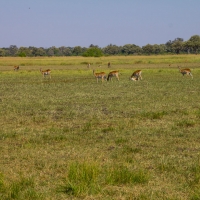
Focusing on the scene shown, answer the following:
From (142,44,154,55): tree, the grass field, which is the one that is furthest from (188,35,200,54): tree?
the grass field

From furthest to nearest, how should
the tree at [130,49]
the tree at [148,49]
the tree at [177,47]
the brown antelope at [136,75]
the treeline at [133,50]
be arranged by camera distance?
the tree at [130,49] → the tree at [148,49] → the tree at [177,47] → the treeline at [133,50] → the brown antelope at [136,75]

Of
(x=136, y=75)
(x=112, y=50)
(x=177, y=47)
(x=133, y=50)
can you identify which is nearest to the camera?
(x=136, y=75)

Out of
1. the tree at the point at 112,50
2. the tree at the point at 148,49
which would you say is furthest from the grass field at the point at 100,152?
the tree at the point at 112,50

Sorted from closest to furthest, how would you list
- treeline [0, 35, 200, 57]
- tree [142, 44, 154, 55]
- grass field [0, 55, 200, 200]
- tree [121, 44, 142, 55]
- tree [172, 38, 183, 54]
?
grass field [0, 55, 200, 200] < treeline [0, 35, 200, 57] < tree [172, 38, 183, 54] < tree [142, 44, 154, 55] < tree [121, 44, 142, 55]

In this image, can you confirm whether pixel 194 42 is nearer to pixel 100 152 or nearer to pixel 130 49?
pixel 130 49

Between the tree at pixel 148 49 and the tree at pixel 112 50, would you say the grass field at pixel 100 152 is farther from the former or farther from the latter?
the tree at pixel 112 50

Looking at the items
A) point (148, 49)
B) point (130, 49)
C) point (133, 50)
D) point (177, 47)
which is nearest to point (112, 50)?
point (130, 49)

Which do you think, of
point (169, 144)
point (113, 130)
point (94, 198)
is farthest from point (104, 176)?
point (113, 130)

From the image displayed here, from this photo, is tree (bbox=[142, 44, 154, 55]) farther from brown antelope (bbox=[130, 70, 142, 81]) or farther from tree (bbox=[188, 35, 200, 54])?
brown antelope (bbox=[130, 70, 142, 81])

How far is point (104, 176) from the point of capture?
21.1 feet

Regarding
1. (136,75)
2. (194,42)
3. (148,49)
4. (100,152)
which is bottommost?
(136,75)

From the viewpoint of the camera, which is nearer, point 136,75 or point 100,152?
point 100,152

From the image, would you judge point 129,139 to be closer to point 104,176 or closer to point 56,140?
point 56,140

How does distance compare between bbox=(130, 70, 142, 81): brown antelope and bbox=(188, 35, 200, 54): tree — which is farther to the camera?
bbox=(188, 35, 200, 54): tree
